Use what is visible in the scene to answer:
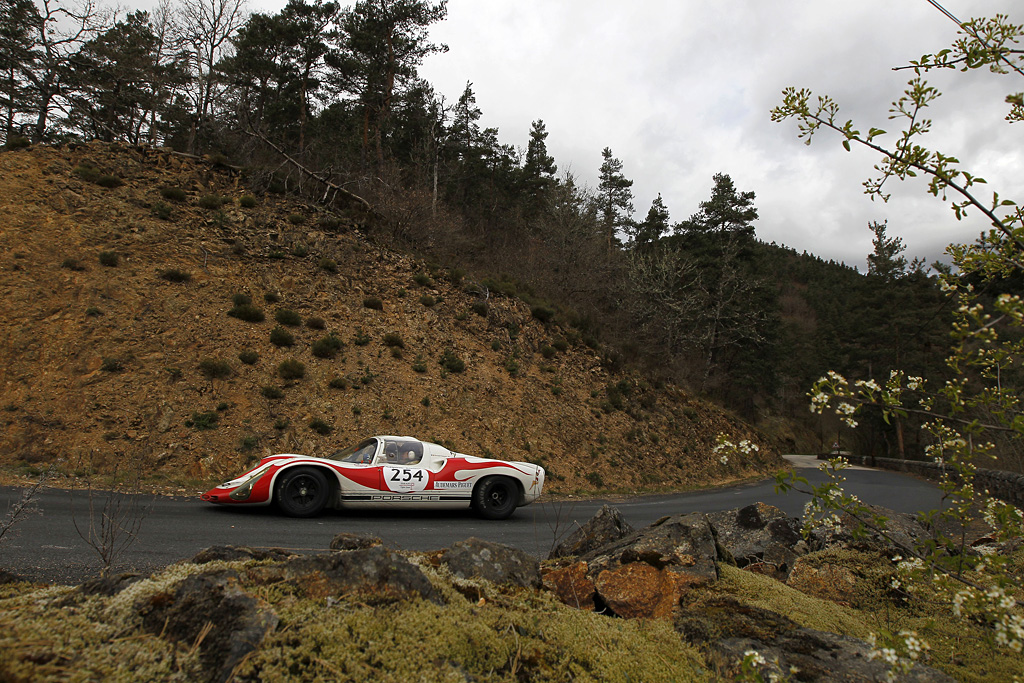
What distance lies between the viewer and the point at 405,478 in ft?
29.5

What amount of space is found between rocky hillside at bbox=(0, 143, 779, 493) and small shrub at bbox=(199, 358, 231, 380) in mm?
48

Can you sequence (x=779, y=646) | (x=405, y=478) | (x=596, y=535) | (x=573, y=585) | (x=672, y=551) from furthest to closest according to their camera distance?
(x=405, y=478) < (x=596, y=535) < (x=672, y=551) < (x=573, y=585) < (x=779, y=646)

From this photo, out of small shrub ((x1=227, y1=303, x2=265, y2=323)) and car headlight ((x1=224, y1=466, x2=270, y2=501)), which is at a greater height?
small shrub ((x1=227, y1=303, x2=265, y2=323))

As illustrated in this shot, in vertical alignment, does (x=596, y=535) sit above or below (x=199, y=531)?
above

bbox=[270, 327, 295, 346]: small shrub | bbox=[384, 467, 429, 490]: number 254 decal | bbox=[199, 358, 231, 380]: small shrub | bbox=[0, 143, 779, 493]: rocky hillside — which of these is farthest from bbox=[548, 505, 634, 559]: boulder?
bbox=[270, 327, 295, 346]: small shrub

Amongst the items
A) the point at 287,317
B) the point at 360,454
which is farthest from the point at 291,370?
the point at 360,454

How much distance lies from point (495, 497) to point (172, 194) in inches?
749

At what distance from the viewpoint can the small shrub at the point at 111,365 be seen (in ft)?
46.8

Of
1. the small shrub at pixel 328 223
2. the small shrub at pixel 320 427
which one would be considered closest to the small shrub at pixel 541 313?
the small shrub at pixel 328 223

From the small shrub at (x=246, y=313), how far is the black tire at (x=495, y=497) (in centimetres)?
1169

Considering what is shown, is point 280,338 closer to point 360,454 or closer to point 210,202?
point 210,202

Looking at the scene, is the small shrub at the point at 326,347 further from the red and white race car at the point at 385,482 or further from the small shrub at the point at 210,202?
the red and white race car at the point at 385,482

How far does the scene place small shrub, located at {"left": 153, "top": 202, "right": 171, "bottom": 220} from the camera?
20156mm

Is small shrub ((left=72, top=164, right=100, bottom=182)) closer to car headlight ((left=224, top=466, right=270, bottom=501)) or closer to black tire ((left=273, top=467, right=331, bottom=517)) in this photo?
car headlight ((left=224, top=466, right=270, bottom=501))
